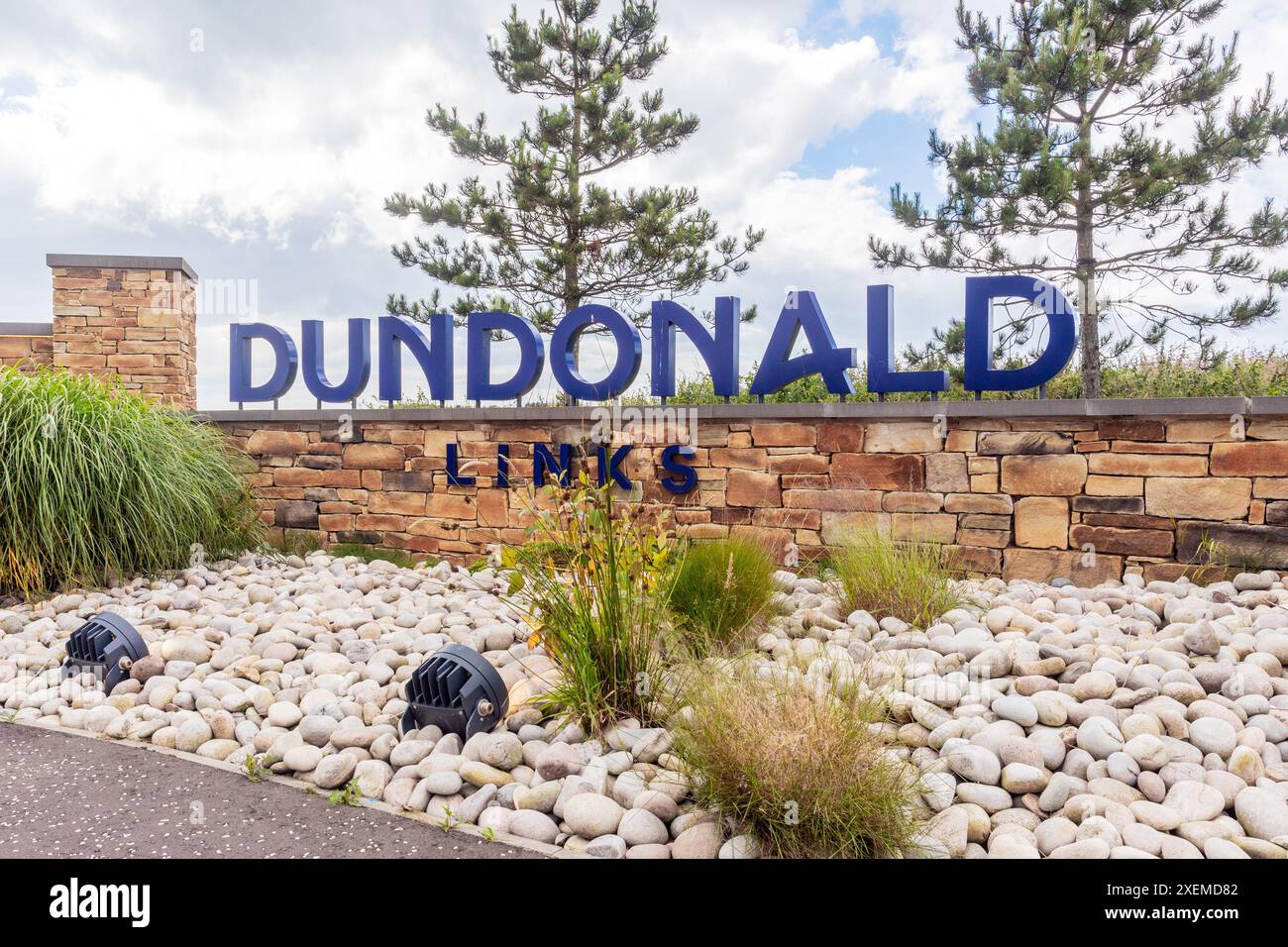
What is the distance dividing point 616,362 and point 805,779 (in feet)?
14.9

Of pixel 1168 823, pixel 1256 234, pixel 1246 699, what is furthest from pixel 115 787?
pixel 1256 234

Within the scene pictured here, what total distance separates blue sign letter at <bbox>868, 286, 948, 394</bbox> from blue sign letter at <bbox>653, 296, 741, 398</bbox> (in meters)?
0.95

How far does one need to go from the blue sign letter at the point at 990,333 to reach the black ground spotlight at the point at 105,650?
16.0 feet

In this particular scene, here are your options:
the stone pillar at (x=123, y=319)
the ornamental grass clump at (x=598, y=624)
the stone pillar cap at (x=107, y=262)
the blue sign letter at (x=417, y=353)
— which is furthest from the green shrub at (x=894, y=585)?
the stone pillar cap at (x=107, y=262)

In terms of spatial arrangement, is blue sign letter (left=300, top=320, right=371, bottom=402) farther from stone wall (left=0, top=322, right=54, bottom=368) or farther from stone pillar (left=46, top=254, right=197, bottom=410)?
stone wall (left=0, top=322, right=54, bottom=368)

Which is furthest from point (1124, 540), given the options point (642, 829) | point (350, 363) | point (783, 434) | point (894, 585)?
point (350, 363)

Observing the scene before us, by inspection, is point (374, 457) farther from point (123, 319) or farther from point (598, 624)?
point (598, 624)

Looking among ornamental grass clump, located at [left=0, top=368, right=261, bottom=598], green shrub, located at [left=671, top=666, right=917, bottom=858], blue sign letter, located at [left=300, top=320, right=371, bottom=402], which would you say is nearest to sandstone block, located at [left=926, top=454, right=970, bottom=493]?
green shrub, located at [left=671, top=666, right=917, bottom=858]

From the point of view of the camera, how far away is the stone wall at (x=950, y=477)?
470cm

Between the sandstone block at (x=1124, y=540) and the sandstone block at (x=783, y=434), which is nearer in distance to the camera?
the sandstone block at (x=1124, y=540)

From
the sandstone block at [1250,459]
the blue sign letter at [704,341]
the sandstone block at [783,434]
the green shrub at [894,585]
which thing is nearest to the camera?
the green shrub at [894,585]

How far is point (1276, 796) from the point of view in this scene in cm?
226

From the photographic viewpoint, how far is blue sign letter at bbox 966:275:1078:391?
5.18 meters

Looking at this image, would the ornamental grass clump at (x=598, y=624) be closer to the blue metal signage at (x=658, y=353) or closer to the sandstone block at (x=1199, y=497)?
the blue metal signage at (x=658, y=353)
